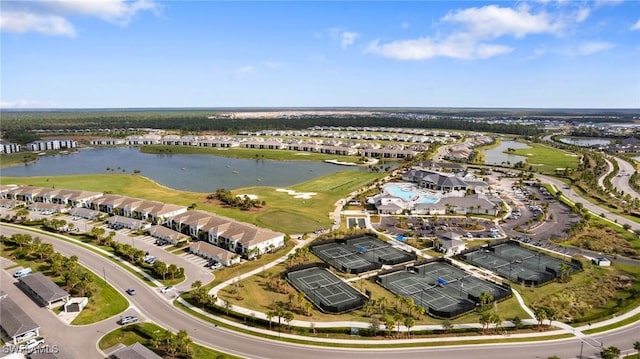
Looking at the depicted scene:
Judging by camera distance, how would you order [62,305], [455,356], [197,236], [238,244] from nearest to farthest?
[455,356]
[62,305]
[238,244]
[197,236]

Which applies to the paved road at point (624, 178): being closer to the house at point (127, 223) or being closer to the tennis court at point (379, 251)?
the tennis court at point (379, 251)

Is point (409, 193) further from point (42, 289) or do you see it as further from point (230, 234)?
point (42, 289)

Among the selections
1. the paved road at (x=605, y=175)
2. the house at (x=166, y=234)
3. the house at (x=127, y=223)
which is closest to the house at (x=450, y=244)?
the house at (x=166, y=234)

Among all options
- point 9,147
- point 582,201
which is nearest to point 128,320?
point 582,201

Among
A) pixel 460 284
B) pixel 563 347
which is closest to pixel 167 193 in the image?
pixel 460 284

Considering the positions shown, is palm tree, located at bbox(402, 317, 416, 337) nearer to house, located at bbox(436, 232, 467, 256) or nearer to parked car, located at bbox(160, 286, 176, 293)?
house, located at bbox(436, 232, 467, 256)

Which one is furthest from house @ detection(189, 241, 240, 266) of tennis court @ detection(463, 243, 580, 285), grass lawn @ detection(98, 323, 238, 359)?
tennis court @ detection(463, 243, 580, 285)

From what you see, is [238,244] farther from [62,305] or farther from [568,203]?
[568,203]
